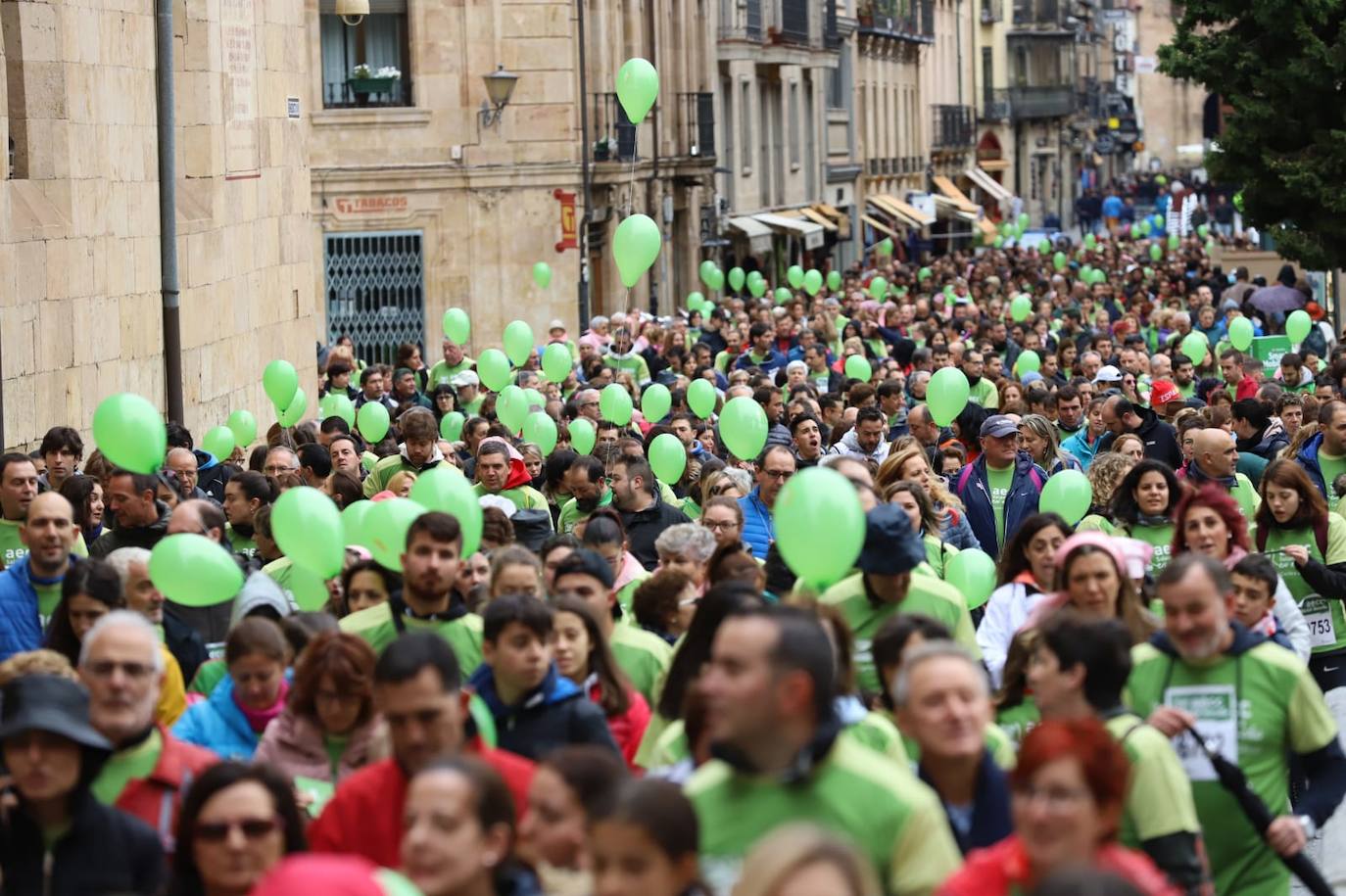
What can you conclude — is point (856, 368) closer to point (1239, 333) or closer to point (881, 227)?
point (1239, 333)

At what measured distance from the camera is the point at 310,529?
8273mm

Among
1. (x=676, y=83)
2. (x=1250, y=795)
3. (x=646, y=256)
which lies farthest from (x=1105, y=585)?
(x=676, y=83)

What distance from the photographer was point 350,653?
6359 mm

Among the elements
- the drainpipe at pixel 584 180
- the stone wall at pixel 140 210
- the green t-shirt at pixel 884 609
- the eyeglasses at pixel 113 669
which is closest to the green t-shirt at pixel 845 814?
the eyeglasses at pixel 113 669

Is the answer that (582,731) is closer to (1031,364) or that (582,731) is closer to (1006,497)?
(1006,497)

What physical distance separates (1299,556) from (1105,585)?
7.42 ft

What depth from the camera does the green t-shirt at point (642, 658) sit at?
24.3 ft

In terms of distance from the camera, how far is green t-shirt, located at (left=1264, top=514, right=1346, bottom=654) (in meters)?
9.41

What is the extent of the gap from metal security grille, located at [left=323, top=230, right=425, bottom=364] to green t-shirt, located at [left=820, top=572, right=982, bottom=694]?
22.8 m

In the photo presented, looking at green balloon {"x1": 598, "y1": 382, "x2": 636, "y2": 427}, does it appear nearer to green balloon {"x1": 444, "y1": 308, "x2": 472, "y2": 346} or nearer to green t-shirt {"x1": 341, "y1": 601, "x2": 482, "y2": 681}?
green balloon {"x1": 444, "y1": 308, "x2": 472, "y2": 346}

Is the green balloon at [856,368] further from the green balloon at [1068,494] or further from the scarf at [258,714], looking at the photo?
the scarf at [258,714]

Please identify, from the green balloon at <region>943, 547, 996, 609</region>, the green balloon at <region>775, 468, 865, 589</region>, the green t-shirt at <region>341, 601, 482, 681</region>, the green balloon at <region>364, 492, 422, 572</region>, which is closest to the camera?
the green balloon at <region>775, 468, 865, 589</region>

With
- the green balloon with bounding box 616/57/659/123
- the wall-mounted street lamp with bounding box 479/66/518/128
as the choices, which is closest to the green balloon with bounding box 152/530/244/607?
the green balloon with bounding box 616/57/659/123

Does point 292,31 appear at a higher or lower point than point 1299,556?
higher
